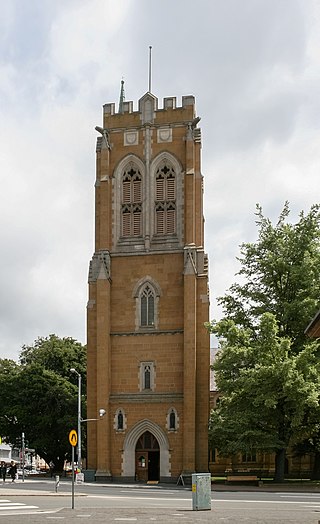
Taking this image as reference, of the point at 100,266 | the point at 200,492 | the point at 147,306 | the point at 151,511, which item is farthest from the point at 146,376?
the point at 151,511

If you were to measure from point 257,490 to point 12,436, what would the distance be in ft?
108

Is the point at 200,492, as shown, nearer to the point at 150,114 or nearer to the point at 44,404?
the point at 150,114

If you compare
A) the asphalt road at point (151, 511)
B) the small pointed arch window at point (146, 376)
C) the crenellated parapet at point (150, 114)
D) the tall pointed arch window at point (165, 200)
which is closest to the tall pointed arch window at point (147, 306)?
the small pointed arch window at point (146, 376)

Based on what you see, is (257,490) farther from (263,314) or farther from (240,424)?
(263,314)

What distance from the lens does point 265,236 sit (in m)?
48.6

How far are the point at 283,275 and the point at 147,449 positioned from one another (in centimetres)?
1460

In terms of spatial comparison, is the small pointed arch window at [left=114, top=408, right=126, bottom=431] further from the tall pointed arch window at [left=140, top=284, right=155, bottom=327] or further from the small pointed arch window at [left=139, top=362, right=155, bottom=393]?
the tall pointed arch window at [left=140, top=284, right=155, bottom=327]

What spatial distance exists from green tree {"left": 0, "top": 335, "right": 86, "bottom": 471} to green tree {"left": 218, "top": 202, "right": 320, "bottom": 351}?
871 inches

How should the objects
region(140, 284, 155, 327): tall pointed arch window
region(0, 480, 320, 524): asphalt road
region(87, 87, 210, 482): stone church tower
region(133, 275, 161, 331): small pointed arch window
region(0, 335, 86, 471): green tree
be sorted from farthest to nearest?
region(0, 335, 86, 471): green tree < region(140, 284, 155, 327): tall pointed arch window < region(133, 275, 161, 331): small pointed arch window < region(87, 87, 210, 482): stone church tower < region(0, 480, 320, 524): asphalt road

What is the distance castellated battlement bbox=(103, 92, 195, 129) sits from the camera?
55031 mm

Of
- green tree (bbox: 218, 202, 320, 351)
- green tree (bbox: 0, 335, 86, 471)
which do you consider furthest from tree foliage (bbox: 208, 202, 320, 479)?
green tree (bbox: 0, 335, 86, 471)

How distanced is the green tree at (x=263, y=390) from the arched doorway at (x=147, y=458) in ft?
16.6

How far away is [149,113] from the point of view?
2191 inches

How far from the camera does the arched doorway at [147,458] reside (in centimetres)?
5047
